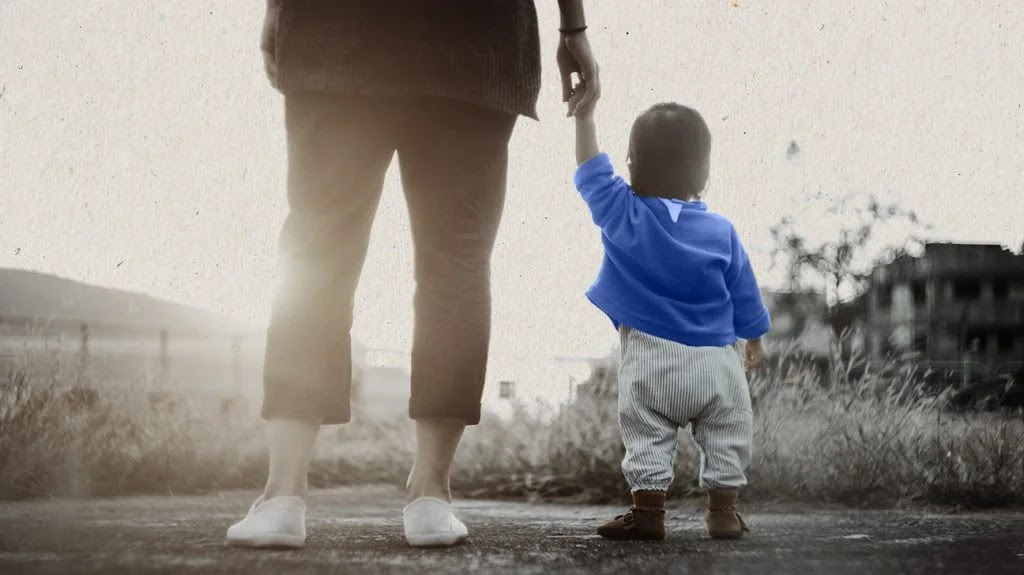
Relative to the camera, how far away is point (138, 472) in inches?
143

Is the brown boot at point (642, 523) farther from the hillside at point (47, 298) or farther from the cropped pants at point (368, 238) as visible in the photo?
the hillside at point (47, 298)

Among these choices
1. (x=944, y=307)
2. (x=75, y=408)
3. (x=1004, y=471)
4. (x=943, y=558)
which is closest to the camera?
(x=943, y=558)

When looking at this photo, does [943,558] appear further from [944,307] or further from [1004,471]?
[944,307]

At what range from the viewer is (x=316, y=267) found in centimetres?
201

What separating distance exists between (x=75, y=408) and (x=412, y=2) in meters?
A: 2.94

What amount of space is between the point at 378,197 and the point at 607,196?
0.57 m

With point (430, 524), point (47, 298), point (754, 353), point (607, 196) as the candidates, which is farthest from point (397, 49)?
point (47, 298)

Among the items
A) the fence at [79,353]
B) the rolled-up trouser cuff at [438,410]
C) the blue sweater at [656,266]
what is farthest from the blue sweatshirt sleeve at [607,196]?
the fence at [79,353]

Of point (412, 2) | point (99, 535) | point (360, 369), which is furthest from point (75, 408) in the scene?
point (360, 369)

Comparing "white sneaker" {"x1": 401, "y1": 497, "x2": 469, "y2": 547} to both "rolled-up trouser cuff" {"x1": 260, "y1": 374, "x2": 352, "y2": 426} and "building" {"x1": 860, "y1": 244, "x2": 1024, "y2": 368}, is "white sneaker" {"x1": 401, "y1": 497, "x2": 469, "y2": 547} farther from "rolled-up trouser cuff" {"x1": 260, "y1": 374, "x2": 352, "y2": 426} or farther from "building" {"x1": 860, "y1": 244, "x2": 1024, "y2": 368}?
"building" {"x1": 860, "y1": 244, "x2": 1024, "y2": 368}

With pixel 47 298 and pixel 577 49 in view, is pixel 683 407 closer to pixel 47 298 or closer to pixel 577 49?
pixel 577 49

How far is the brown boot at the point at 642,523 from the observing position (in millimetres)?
2180

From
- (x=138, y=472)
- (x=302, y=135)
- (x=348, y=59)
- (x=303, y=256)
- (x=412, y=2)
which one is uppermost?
(x=412, y=2)

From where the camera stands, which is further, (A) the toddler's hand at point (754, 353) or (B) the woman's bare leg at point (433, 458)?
(A) the toddler's hand at point (754, 353)
